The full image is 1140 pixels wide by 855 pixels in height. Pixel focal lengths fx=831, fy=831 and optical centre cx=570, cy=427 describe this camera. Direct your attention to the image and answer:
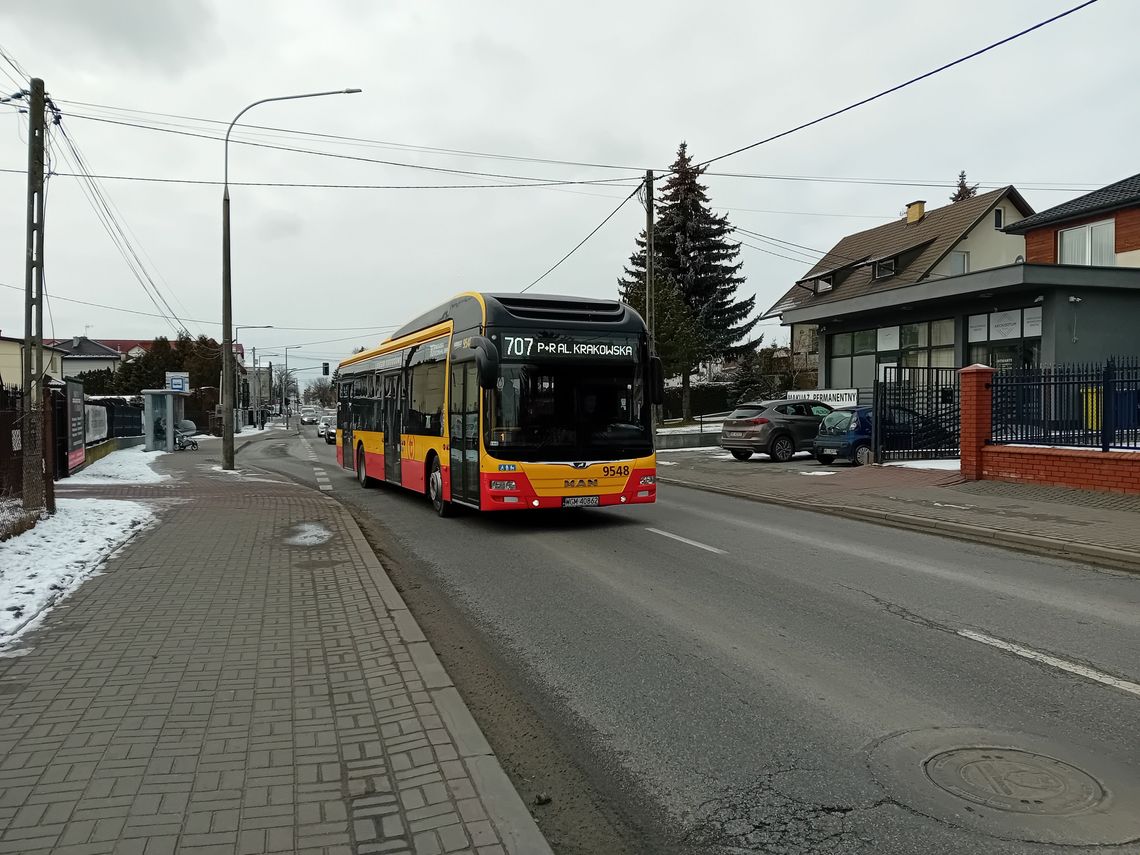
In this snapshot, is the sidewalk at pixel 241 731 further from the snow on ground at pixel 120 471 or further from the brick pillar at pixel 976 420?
the brick pillar at pixel 976 420

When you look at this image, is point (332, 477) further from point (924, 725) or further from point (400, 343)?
point (924, 725)

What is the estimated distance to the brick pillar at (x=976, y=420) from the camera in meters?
15.4

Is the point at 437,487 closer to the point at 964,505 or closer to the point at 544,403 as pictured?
the point at 544,403

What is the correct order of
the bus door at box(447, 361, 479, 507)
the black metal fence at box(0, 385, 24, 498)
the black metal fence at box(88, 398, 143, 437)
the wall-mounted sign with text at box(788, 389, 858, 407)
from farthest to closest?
the wall-mounted sign with text at box(788, 389, 858, 407), the black metal fence at box(88, 398, 143, 437), the black metal fence at box(0, 385, 24, 498), the bus door at box(447, 361, 479, 507)

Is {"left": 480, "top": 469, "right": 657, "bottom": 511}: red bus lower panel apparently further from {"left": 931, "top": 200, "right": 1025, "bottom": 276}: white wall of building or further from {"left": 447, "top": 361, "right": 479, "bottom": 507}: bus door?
{"left": 931, "top": 200, "right": 1025, "bottom": 276}: white wall of building

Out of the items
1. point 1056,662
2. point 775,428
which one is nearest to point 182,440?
point 775,428

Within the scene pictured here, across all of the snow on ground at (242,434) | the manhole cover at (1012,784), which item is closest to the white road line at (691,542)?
the manhole cover at (1012,784)

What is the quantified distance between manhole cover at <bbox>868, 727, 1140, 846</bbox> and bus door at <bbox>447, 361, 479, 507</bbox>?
7.58 m

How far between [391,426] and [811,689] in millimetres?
11886

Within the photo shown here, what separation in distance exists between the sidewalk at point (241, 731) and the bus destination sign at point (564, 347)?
14.1ft

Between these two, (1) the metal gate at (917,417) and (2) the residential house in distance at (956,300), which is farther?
(2) the residential house in distance at (956,300)

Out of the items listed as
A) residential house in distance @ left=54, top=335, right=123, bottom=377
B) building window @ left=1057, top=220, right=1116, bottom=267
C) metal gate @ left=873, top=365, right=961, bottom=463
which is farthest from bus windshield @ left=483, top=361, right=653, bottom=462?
residential house in distance @ left=54, top=335, right=123, bottom=377

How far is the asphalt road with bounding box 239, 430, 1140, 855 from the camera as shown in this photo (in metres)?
3.37

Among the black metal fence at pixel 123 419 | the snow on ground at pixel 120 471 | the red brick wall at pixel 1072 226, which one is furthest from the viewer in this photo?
the black metal fence at pixel 123 419
